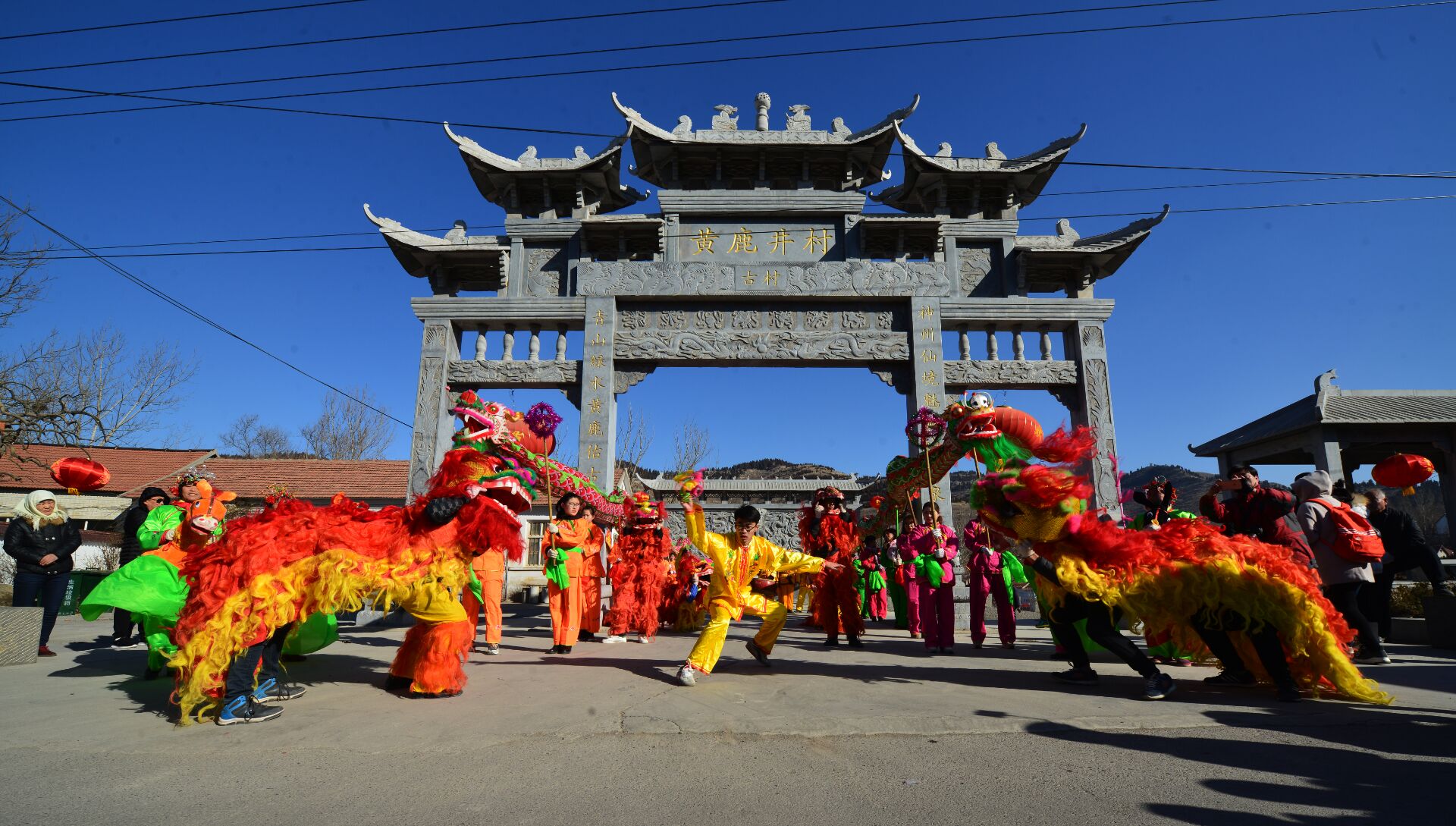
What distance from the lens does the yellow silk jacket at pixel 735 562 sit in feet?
15.8

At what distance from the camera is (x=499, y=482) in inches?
169

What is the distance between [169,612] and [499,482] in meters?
1.97

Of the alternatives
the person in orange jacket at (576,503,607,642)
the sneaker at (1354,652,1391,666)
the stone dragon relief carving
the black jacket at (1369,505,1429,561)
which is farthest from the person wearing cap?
the black jacket at (1369,505,1429,561)

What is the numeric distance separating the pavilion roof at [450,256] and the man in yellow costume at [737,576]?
8.51 m

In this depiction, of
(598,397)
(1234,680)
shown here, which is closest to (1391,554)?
(1234,680)

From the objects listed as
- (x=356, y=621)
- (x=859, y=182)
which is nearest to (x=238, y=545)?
(x=356, y=621)

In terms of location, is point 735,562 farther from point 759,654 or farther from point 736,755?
point 736,755

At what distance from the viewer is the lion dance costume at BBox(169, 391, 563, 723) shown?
344 cm

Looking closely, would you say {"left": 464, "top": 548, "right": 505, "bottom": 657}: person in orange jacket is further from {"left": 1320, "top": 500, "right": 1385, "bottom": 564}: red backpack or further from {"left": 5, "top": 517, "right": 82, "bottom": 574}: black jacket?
{"left": 1320, "top": 500, "right": 1385, "bottom": 564}: red backpack

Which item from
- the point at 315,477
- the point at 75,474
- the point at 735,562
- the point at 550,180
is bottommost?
the point at 735,562

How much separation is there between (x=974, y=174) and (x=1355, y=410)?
7485 mm

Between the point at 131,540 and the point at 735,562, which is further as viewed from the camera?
the point at 131,540

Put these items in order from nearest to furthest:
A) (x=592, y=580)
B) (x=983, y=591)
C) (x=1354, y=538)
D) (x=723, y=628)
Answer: (x=723, y=628)
(x=1354, y=538)
(x=983, y=591)
(x=592, y=580)

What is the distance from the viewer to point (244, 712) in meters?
3.51
